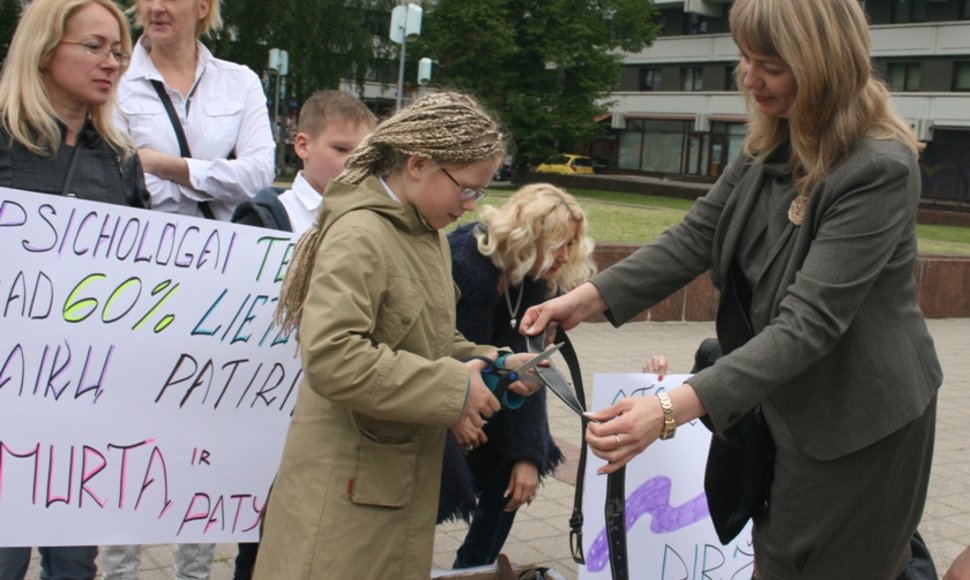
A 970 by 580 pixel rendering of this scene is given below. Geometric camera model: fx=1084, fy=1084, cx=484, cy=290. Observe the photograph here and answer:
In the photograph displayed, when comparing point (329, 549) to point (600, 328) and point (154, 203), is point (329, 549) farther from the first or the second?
point (600, 328)

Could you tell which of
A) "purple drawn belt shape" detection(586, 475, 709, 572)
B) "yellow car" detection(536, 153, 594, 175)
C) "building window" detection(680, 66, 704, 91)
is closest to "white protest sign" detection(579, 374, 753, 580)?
"purple drawn belt shape" detection(586, 475, 709, 572)

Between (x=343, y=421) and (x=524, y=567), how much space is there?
3.66ft

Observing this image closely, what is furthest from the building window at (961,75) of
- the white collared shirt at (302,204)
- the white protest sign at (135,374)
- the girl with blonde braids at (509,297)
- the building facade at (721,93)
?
the white protest sign at (135,374)

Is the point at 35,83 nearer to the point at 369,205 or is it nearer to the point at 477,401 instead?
the point at 369,205

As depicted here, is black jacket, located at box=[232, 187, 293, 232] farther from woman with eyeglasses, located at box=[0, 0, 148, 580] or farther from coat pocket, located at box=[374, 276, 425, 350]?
coat pocket, located at box=[374, 276, 425, 350]

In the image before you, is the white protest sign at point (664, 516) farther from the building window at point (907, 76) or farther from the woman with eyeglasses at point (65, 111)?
the building window at point (907, 76)

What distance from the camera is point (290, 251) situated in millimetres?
3371

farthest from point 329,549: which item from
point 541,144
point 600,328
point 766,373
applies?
point 541,144

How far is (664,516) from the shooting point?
388 cm

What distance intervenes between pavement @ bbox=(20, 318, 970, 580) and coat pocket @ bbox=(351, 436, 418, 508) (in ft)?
6.59

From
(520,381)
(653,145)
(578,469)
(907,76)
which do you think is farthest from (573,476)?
(653,145)

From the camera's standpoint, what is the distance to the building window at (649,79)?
55500 mm

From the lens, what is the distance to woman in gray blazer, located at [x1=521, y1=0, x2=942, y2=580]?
7.47 feet

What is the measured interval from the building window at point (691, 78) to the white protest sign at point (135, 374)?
51258 millimetres
